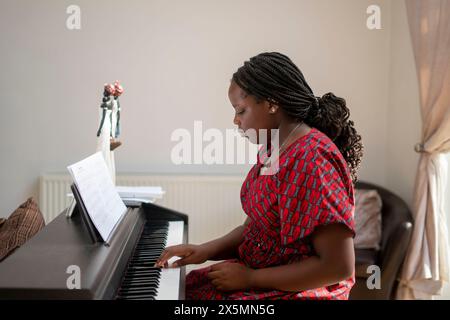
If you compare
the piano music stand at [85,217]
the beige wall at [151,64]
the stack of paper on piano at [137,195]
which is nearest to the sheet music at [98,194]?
the piano music stand at [85,217]

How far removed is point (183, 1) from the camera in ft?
11.3

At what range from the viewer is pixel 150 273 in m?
1.53

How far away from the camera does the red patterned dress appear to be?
1323mm

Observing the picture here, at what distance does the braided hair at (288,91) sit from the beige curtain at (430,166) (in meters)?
1.41

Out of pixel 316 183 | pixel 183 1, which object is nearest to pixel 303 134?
pixel 316 183

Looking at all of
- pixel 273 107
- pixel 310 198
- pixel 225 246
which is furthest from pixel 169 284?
pixel 273 107

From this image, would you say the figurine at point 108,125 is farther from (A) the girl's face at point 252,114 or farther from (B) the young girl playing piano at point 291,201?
(A) the girl's face at point 252,114

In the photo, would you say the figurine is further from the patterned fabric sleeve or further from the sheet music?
the patterned fabric sleeve

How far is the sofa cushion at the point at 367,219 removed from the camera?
306 centimetres

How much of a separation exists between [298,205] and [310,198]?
4 centimetres

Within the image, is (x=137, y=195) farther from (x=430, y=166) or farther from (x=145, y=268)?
(x=430, y=166)

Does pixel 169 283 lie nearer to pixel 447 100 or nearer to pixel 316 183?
pixel 316 183

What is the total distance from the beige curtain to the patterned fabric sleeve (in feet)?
5.38
